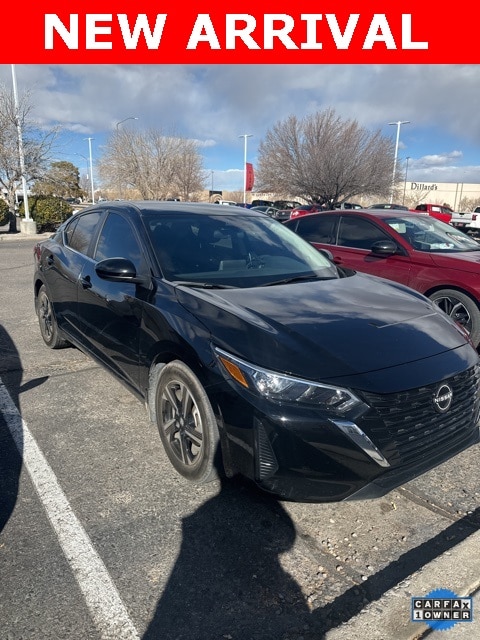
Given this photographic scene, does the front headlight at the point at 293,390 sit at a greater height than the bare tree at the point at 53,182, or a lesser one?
lesser

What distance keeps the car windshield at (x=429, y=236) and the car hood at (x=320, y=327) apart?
9.52ft

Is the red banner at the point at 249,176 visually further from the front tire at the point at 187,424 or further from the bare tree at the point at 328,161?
the front tire at the point at 187,424

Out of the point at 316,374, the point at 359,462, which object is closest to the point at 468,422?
the point at 359,462

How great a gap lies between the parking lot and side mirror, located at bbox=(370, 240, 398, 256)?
2.92m

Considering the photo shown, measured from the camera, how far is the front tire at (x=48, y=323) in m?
4.94

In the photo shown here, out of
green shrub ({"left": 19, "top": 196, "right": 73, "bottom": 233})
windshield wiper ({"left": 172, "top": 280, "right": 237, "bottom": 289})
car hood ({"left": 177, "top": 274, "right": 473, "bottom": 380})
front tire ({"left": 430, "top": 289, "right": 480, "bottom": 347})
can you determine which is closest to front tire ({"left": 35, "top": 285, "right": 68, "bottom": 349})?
windshield wiper ({"left": 172, "top": 280, "right": 237, "bottom": 289})

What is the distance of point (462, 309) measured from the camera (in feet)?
17.1

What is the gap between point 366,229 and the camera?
248 inches

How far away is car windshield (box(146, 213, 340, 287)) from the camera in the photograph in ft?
10.5

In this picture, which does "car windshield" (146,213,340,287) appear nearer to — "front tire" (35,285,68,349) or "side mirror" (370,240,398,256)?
"side mirror" (370,240,398,256)

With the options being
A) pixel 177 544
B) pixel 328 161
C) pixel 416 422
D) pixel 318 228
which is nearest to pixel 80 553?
pixel 177 544

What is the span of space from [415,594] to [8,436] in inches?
107

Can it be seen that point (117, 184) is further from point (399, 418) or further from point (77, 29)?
point (399, 418)

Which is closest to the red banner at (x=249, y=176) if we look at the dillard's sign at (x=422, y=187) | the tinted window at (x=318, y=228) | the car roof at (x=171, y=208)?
the tinted window at (x=318, y=228)
